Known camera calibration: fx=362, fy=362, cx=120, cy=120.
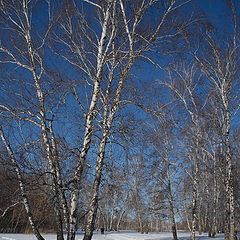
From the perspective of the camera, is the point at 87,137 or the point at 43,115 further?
the point at 43,115

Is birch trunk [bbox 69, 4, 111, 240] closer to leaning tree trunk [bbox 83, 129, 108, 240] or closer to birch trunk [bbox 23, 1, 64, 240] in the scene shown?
leaning tree trunk [bbox 83, 129, 108, 240]

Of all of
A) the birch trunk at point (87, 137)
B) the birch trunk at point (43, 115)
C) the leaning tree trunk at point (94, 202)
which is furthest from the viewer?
the birch trunk at point (43, 115)

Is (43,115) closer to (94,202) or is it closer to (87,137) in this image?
(87,137)

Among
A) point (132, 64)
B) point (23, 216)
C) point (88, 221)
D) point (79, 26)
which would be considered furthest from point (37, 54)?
point (23, 216)

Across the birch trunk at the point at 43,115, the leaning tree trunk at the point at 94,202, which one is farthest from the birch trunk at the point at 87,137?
the birch trunk at the point at 43,115

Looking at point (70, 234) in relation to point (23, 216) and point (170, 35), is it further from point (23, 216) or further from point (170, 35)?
point (23, 216)

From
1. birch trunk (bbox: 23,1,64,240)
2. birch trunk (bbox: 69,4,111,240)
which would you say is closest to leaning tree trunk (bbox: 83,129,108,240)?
birch trunk (bbox: 69,4,111,240)

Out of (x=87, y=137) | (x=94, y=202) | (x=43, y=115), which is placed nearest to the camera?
(x=94, y=202)

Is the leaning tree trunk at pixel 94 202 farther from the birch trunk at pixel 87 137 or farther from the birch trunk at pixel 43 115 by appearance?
the birch trunk at pixel 43 115

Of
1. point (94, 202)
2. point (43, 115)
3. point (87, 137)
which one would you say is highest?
point (43, 115)

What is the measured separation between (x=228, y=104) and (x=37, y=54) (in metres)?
10.1

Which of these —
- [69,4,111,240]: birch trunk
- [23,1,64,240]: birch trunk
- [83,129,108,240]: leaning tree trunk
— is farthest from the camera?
[23,1,64,240]: birch trunk

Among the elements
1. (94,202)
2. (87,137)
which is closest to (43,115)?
(87,137)

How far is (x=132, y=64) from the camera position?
9344 millimetres
